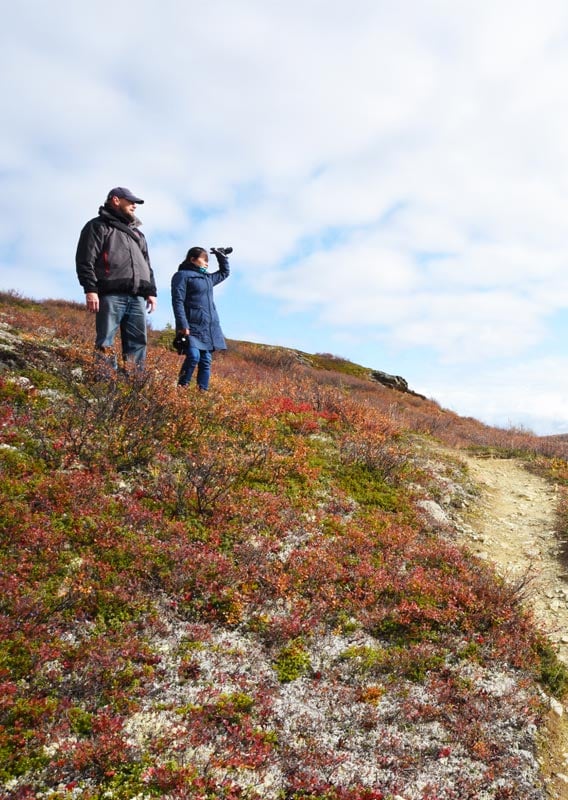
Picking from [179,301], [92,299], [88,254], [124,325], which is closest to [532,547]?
[179,301]

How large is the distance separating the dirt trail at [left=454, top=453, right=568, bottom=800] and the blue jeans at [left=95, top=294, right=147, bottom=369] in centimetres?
748

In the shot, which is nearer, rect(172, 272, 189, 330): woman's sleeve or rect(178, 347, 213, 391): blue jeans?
rect(172, 272, 189, 330): woman's sleeve

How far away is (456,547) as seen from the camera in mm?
8180

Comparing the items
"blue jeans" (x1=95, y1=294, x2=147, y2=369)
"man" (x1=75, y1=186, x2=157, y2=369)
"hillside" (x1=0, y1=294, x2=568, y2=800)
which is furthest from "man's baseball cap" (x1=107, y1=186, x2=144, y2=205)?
"hillside" (x1=0, y1=294, x2=568, y2=800)

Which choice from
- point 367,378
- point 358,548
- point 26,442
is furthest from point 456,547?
point 367,378

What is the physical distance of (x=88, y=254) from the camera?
8.19 meters

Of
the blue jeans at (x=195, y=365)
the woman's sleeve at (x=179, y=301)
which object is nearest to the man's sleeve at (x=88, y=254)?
the woman's sleeve at (x=179, y=301)

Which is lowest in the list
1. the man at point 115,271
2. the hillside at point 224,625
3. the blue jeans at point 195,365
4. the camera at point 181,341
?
the hillside at point 224,625

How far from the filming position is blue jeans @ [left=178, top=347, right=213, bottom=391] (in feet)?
34.1

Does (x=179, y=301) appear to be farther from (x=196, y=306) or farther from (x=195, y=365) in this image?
(x=195, y=365)

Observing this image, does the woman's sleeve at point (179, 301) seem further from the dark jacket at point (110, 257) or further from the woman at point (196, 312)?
the dark jacket at point (110, 257)

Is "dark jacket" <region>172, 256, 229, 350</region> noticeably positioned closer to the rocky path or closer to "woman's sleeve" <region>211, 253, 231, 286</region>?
"woman's sleeve" <region>211, 253, 231, 286</region>

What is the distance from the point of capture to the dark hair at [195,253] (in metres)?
10.8

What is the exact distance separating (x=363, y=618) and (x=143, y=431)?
451cm
